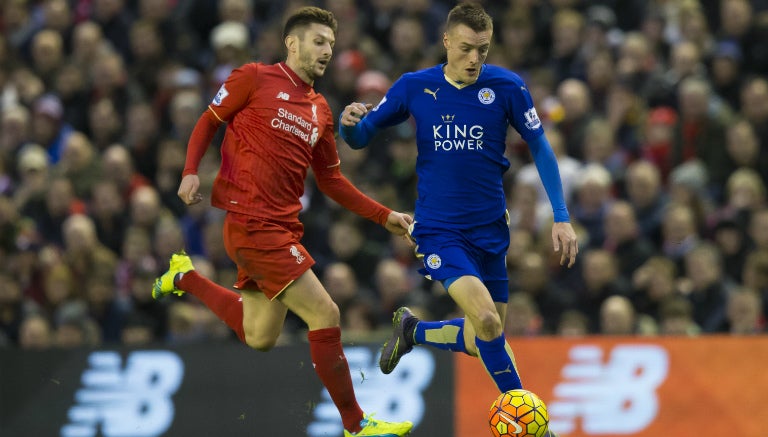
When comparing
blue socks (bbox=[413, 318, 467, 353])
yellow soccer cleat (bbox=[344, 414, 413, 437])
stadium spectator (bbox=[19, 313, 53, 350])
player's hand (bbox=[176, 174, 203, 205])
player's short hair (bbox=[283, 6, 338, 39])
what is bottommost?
yellow soccer cleat (bbox=[344, 414, 413, 437])

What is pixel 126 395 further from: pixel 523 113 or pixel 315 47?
pixel 523 113

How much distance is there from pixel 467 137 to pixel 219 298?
207cm

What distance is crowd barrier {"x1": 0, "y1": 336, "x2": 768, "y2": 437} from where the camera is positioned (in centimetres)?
1154

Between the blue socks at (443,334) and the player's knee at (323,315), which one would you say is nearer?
the player's knee at (323,315)

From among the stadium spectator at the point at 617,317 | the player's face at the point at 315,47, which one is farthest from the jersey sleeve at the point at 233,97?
the stadium spectator at the point at 617,317

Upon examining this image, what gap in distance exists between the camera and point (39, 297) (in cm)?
1336

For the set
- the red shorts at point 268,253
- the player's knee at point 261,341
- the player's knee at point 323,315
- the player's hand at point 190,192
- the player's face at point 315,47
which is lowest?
the player's knee at point 261,341

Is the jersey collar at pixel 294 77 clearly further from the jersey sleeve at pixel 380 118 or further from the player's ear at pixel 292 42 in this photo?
the jersey sleeve at pixel 380 118

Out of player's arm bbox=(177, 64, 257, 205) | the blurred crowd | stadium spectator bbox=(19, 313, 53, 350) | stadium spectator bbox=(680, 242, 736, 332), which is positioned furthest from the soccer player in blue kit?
stadium spectator bbox=(19, 313, 53, 350)

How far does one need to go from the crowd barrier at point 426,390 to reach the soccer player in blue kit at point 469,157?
2.40 metres

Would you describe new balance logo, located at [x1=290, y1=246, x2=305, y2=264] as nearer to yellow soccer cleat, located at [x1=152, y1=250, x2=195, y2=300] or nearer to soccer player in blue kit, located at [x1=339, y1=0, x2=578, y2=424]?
soccer player in blue kit, located at [x1=339, y1=0, x2=578, y2=424]

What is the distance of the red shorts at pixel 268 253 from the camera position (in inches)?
360

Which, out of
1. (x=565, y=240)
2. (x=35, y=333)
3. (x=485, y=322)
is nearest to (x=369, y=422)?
(x=485, y=322)

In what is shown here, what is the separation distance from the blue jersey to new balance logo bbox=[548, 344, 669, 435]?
284 centimetres
